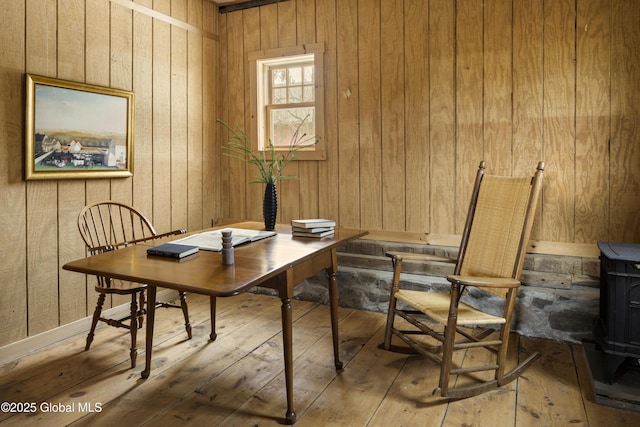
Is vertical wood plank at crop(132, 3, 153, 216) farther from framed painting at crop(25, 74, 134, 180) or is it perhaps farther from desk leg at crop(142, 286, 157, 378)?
desk leg at crop(142, 286, 157, 378)

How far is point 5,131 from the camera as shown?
2.66 metres

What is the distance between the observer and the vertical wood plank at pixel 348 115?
368cm

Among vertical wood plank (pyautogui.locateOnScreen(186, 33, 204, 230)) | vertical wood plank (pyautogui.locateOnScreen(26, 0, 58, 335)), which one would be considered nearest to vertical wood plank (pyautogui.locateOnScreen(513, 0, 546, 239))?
vertical wood plank (pyautogui.locateOnScreen(186, 33, 204, 230))

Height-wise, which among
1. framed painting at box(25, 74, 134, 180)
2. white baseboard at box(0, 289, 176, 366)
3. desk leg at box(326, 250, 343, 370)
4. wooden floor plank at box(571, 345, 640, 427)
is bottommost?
wooden floor plank at box(571, 345, 640, 427)

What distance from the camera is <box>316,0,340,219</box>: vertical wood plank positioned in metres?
3.75

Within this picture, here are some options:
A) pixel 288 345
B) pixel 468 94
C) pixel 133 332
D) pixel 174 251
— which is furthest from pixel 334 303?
pixel 468 94

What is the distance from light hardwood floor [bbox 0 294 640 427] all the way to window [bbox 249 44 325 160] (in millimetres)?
1718

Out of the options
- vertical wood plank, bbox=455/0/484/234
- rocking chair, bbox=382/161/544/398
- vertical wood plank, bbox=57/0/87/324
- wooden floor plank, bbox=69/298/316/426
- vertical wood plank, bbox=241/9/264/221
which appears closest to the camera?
wooden floor plank, bbox=69/298/316/426

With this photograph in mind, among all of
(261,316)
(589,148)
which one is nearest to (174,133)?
(261,316)

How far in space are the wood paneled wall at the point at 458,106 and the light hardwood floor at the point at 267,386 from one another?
3.30 ft

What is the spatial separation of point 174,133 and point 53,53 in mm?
1123

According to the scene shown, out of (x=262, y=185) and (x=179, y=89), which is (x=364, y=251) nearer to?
(x=262, y=185)

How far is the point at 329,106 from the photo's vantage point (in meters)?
3.80

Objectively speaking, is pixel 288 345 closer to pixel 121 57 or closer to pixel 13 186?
pixel 13 186
